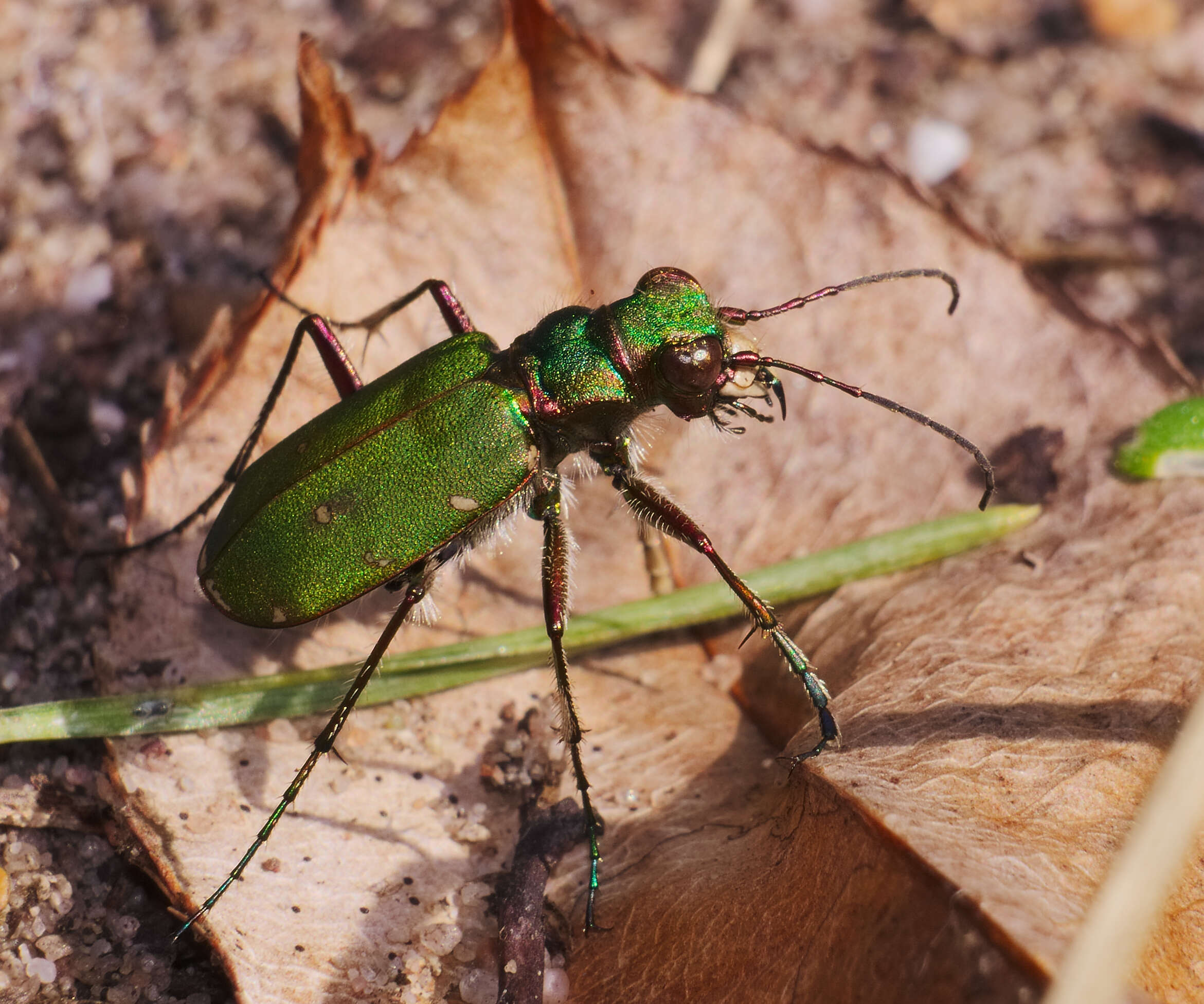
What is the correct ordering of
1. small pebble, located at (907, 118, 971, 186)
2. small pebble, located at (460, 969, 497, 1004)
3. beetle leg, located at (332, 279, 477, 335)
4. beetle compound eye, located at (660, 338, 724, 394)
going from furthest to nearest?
small pebble, located at (907, 118, 971, 186) → beetle leg, located at (332, 279, 477, 335) → beetle compound eye, located at (660, 338, 724, 394) → small pebble, located at (460, 969, 497, 1004)

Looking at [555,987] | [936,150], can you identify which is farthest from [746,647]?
[936,150]

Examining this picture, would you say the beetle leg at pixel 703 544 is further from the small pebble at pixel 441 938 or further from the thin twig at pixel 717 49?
A: the thin twig at pixel 717 49

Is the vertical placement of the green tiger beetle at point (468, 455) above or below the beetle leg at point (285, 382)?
below

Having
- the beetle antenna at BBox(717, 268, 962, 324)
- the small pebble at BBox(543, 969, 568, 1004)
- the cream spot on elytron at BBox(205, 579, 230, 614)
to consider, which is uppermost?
the cream spot on elytron at BBox(205, 579, 230, 614)

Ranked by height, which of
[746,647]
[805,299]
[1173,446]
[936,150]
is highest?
[936,150]

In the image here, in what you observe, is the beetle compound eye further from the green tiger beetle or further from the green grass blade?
the green grass blade

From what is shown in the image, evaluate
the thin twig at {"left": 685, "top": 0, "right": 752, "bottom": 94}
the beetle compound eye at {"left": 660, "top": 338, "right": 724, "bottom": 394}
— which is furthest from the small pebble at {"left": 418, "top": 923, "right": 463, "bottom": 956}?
the thin twig at {"left": 685, "top": 0, "right": 752, "bottom": 94}

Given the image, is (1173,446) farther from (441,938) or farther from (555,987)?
(441,938)

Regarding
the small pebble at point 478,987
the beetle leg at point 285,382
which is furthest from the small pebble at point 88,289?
the small pebble at point 478,987
